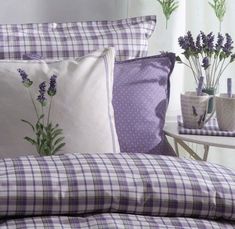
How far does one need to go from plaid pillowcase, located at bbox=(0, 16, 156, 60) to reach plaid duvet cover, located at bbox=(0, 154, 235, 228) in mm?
689

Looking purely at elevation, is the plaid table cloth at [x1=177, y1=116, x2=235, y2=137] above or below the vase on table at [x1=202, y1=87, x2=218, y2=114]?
below

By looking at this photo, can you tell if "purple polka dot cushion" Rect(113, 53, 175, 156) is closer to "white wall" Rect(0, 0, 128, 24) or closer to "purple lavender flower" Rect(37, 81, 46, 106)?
"purple lavender flower" Rect(37, 81, 46, 106)

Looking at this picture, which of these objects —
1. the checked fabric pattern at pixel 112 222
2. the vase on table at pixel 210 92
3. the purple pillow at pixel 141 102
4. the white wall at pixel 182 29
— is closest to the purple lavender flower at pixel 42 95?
the purple pillow at pixel 141 102

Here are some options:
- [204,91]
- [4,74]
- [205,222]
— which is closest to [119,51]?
[204,91]

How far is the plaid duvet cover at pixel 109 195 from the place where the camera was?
1083 mm

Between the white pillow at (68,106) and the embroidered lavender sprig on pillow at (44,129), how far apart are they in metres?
0.01

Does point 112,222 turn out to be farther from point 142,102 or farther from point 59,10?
point 59,10

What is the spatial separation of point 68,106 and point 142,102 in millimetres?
278

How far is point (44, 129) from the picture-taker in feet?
4.98

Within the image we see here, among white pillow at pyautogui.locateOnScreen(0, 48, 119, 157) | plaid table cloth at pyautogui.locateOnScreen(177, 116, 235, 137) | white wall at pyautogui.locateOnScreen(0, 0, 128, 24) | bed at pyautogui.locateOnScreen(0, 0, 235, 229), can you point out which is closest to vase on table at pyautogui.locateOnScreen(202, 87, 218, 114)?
plaid table cloth at pyautogui.locateOnScreen(177, 116, 235, 137)

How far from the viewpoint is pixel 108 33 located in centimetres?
190

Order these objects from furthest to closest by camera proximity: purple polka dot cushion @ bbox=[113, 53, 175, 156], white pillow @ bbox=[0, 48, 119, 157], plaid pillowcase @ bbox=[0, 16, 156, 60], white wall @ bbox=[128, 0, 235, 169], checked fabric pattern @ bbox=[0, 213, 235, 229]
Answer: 1. white wall @ bbox=[128, 0, 235, 169]
2. plaid pillowcase @ bbox=[0, 16, 156, 60]
3. purple polka dot cushion @ bbox=[113, 53, 175, 156]
4. white pillow @ bbox=[0, 48, 119, 157]
5. checked fabric pattern @ bbox=[0, 213, 235, 229]

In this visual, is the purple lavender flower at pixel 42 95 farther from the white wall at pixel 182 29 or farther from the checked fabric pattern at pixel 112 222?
the white wall at pixel 182 29

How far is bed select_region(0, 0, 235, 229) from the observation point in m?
1.10
